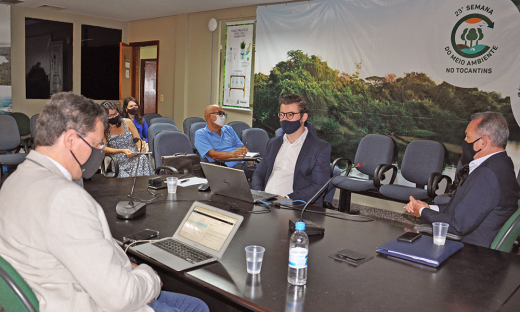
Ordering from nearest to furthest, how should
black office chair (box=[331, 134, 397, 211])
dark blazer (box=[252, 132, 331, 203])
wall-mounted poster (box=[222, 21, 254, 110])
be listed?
dark blazer (box=[252, 132, 331, 203]), black office chair (box=[331, 134, 397, 211]), wall-mounted poster (box=[222, 21, 254, 110])

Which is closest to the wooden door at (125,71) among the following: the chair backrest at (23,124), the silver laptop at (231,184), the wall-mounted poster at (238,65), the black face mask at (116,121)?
the chair backrest at (23,124)

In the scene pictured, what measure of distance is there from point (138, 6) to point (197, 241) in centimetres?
739

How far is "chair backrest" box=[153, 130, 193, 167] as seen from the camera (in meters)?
4.53

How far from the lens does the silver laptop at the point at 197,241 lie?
175cm

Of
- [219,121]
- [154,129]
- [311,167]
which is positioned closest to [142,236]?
[311,167]

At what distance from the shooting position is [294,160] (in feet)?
11.3

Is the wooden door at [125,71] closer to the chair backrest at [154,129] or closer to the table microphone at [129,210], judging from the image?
the chair backrest at [154,129]

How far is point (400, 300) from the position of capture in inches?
57.1

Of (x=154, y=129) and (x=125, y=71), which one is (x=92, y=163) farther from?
(x=125, y=71)

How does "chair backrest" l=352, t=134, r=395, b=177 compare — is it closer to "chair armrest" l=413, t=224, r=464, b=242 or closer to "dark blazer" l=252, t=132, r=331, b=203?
"dark blazer" l=252, t=132, r=331, b=203

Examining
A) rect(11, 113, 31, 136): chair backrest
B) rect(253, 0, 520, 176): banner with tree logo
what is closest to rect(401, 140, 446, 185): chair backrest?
rect(253, 0, 520, 176): banner with tree logo

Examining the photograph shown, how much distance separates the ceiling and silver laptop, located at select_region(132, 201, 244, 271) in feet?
19.3

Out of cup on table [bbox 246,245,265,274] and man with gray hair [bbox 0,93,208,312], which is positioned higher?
man with gray hair [bbox 0,93,208,312]

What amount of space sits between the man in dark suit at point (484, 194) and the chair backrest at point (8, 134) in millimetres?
6129
